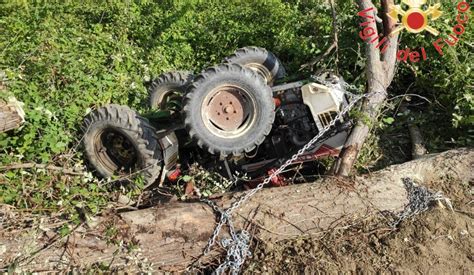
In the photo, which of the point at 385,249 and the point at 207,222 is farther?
the point at 207,222

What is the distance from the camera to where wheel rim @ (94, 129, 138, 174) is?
16.2 feet

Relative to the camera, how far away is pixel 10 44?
244 inches

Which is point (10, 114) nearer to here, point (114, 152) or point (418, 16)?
point (114, 152)

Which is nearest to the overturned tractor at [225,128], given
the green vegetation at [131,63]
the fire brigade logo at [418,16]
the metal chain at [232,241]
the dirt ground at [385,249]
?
the green vegetation at [131,63]

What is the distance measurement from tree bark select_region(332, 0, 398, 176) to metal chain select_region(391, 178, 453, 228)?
0.66 m

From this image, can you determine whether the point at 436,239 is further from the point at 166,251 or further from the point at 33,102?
the point at 33,102

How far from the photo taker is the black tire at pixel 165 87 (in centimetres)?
600

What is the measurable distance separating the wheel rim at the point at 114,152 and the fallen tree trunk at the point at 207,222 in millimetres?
942

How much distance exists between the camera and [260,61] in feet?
19.2

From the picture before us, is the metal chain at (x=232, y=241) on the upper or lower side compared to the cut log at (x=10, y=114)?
lower

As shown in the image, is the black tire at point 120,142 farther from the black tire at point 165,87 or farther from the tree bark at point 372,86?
the tree bark at point 372,86

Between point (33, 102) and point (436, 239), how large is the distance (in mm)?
4063

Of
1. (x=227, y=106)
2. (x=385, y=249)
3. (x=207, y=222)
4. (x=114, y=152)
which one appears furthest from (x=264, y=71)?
(x=385, y=249)

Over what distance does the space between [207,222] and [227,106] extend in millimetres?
1120
